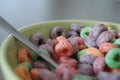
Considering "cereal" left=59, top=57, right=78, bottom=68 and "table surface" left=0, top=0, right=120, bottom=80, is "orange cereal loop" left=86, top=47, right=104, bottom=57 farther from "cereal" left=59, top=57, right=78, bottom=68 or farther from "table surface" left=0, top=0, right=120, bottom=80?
"table surface" left=0, top=0, right=120, bottom=80

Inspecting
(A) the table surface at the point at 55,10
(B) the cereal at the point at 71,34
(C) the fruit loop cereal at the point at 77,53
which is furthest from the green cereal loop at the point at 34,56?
(A) the table surface at the point at 55,10

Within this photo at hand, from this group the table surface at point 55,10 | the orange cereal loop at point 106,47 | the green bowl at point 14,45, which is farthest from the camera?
the table surface at point 55,10

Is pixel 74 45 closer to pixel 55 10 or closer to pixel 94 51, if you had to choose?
pixel 94 51

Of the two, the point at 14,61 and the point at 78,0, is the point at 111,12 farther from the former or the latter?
the point at 14,61

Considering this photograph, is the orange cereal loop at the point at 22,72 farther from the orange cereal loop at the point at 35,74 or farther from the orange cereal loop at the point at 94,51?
the orange cereal loop at the point at 94,51

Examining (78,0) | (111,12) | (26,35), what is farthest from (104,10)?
(26,35)
